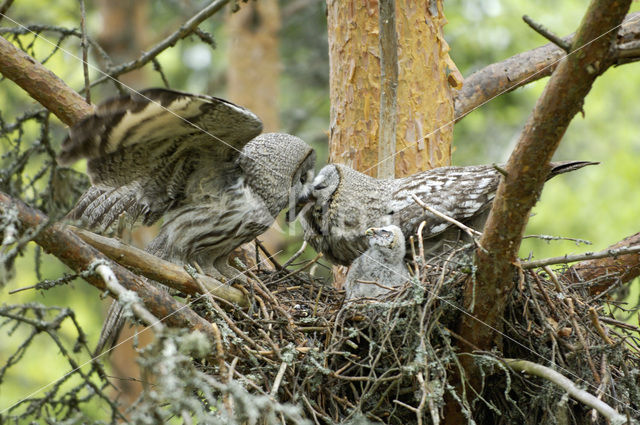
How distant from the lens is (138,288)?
2803 mm

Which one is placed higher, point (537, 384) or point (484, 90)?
point (484, 90)

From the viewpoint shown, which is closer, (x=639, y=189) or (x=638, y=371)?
(x=638, y=371)

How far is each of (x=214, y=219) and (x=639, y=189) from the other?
7534mm

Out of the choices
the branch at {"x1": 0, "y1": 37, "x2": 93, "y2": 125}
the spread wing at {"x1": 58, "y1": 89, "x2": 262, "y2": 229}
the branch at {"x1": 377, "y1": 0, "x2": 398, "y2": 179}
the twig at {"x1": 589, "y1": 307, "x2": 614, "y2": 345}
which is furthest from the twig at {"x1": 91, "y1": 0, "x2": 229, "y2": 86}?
the twig at {"x1": 589, "y1": 307, "x2": 614, "y2": 345}

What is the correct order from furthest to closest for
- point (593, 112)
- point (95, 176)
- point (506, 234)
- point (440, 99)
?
1. point (593, 112)
2. point (440, 99)
3. point (95, 176)
4. point (506, 234)

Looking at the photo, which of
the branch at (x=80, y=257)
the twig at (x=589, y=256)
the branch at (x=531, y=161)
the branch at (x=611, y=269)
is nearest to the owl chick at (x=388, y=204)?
the branch at (x=611, y=269)

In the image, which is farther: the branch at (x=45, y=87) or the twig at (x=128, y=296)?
the branch at (x=45, y=87)

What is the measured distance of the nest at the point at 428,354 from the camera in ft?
10.3

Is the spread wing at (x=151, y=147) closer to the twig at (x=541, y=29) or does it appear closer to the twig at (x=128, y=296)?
the twig at (x=128, y=296)

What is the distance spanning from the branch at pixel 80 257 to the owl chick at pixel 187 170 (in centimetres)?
61

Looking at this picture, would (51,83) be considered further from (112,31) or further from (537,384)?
(112,31)

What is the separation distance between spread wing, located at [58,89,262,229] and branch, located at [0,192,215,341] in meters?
0.69

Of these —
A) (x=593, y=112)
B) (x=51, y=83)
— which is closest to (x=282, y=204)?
(x=51, y=83)

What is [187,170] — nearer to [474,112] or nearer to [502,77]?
[502,77]
